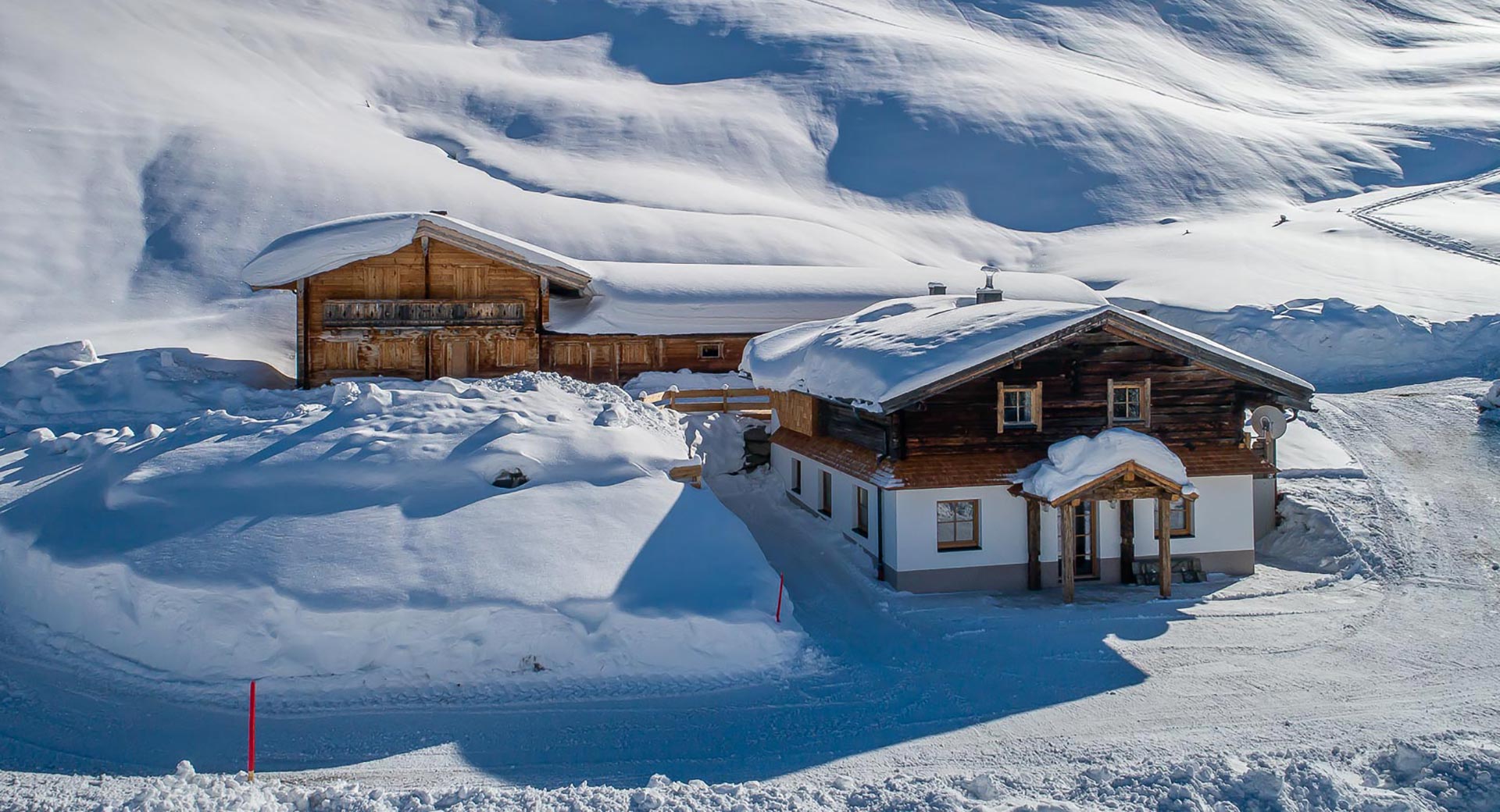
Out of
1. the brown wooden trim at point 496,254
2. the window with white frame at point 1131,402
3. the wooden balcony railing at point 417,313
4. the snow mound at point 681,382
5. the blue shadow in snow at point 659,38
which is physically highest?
the blue shadow in snow at point 659,38

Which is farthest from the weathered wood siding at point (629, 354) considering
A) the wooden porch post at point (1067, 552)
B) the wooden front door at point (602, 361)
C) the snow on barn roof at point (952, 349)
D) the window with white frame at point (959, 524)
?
the wooden porch post at point (1067, 552)

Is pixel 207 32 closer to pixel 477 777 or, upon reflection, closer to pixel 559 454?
pixel 559 454

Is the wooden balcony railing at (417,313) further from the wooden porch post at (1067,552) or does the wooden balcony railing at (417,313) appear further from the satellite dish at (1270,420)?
the satellite dish at (1270,420)

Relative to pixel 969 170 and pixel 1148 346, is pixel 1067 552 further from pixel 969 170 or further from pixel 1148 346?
pixel 969 170

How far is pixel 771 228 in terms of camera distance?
165 feet

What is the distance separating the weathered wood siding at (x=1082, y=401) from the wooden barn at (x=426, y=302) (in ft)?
52.3

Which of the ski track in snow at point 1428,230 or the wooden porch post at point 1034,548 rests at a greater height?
the ski track in snow at point 1428,230

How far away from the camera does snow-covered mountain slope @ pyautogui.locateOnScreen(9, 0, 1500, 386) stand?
145ft

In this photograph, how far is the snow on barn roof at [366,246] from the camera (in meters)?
29.7

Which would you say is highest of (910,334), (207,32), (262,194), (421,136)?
(207,32)

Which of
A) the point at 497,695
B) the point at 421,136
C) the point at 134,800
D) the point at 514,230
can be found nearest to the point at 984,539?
the point at 497,695

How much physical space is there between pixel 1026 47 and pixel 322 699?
9344 centimetres

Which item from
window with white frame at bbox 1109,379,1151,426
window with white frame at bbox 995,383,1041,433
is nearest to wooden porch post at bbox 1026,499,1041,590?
window with white frame at bbox 995,383,1041,433

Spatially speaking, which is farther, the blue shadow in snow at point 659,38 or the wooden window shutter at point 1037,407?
the blue shadow in snow at point 659,38
